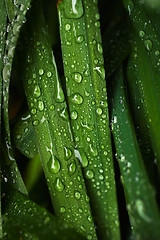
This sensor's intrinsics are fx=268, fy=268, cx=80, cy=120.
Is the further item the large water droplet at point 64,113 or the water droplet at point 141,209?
A: the large water droplet at point 64,113

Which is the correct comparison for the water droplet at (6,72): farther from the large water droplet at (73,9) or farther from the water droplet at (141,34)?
the water droplet at (141,34)

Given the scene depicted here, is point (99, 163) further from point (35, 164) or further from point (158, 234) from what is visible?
point (35, 164)

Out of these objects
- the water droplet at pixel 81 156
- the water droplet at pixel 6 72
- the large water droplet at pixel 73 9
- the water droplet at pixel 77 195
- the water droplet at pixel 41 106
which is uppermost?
the large water droplet at pixel 73 9

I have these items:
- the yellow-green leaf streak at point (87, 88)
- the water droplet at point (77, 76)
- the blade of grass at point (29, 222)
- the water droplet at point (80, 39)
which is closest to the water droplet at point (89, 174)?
the yellow-green leaf streak at point (87, 88)

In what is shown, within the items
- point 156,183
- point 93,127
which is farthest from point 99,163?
point 156,183

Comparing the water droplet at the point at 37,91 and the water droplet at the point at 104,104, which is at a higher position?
the water droplet at the point at 37,91

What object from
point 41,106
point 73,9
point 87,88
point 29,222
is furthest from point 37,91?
point 29,222
